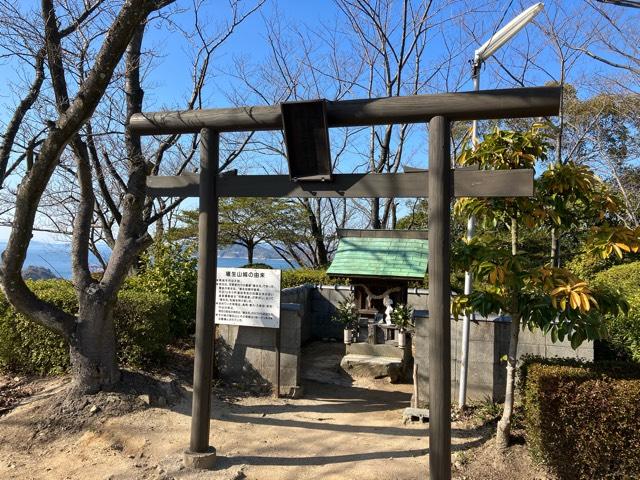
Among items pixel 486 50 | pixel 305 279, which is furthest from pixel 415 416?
pixel 305 279

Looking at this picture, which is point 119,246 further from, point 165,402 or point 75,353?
point 165,402

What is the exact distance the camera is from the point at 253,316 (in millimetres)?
6695

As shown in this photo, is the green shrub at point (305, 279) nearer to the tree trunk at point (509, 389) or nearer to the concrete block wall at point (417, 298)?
the concrete block wall at point (417, 298)

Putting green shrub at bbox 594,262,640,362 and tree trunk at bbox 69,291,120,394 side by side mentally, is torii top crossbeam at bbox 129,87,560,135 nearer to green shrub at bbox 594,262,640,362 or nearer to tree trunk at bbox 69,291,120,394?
tree trunk at bbox 69,291,120,394

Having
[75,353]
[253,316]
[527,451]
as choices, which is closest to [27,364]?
[75,353]

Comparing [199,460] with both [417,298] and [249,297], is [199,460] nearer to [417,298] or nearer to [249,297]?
[249,297]

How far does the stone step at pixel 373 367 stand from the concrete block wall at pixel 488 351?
1881mm

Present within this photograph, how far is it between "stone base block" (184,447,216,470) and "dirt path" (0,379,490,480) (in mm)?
77

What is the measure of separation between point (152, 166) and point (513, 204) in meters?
4.31

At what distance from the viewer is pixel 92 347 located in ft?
17.1

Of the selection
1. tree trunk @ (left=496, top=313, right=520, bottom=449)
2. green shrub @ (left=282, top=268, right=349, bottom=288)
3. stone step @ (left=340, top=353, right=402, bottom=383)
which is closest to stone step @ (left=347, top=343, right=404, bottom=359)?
stone step @ (left=340, top=353, right=402, bottom=383)

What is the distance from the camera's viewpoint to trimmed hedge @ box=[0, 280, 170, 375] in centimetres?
625

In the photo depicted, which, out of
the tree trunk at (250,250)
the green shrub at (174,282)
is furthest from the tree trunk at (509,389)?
the tree trunk at (250,250)

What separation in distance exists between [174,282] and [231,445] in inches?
162
